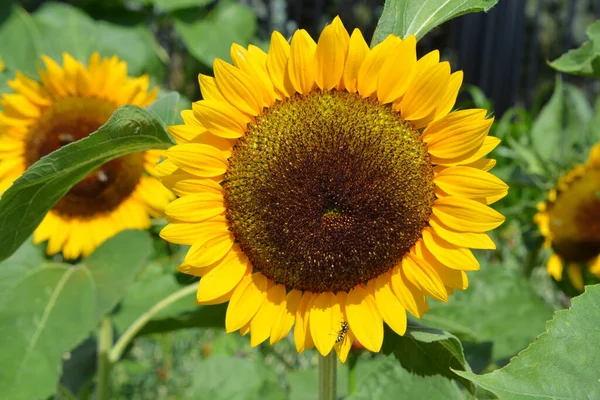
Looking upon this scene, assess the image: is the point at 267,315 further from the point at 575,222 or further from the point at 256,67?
the point at 575,222

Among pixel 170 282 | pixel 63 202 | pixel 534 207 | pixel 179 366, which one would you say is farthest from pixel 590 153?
pixel 179 366

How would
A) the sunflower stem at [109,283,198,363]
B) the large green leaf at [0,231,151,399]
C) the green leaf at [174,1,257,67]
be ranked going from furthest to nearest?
1. the green leaf at [174,1,257,67]
2. the sunflower stem at [109,283,198,363]
3. the large green leaf at [0,231,151,399]

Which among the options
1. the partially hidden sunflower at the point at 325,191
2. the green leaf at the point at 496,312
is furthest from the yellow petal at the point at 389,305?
the green leaf at the point at 496,312

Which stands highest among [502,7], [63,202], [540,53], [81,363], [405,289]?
[405,289]

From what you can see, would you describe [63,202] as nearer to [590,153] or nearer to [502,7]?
[590,153]

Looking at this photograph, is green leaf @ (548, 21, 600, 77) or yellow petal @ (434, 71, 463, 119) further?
green leaf @ (548, 21, 600, 77)

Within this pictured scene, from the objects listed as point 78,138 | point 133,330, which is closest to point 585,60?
point 133,330

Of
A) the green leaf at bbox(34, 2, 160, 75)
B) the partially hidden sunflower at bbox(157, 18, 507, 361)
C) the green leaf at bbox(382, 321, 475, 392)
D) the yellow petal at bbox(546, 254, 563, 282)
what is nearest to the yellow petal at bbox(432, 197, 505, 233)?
the partially hidden sunflower at bbox(157, 18, 507, 361)

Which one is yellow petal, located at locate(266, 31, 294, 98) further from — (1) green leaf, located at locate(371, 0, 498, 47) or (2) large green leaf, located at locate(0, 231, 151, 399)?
(2) large green leaf, located at locate(0, 231, 151, 399)
